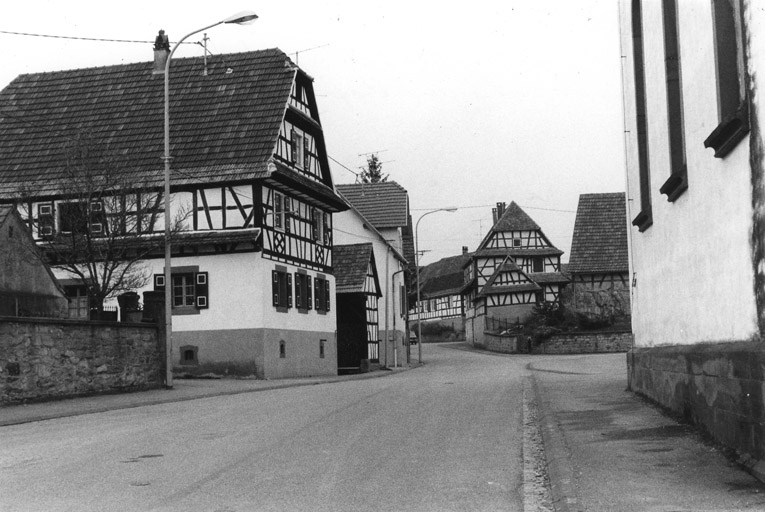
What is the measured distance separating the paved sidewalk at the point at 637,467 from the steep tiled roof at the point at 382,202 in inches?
1988

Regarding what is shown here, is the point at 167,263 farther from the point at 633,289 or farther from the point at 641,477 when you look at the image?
the point at 641,477

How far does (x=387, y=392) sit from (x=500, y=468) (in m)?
13.1

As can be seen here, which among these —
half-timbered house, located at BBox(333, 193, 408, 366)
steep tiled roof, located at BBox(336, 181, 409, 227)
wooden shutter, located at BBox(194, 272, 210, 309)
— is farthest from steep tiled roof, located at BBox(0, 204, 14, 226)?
steep tiled roof, located at BBox(336, 181, 409, 227)

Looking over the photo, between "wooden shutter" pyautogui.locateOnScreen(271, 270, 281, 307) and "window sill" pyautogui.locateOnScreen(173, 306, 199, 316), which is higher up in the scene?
"wooden shutter" pyautogui.locateOnScreen(271, 270, 281, 307)

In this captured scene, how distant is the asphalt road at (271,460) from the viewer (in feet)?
26.7

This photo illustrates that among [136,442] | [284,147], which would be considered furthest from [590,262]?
[136,442]

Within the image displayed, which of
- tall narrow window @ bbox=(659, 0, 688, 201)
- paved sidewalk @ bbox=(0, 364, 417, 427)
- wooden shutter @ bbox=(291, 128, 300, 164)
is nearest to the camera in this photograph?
tall narrow window @ bbox=(659, 0, 688, 201)

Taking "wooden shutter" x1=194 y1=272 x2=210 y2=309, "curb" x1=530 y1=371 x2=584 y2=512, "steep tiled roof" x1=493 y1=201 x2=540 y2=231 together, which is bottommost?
"curb" x1=530 y1=371 x2=584 y2=512

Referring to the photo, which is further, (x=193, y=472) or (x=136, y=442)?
(x=136, y=442)

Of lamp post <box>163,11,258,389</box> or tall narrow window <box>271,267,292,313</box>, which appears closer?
lamp post <box>163,11,258,389</box>

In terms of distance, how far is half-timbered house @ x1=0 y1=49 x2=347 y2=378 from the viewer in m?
34.3

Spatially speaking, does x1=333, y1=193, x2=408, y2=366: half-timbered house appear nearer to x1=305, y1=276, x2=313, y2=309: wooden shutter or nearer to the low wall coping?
x1=305, y1=276, x2=313, y2=309: wooden shutter

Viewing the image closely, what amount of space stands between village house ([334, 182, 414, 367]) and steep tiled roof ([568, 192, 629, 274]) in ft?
38.0

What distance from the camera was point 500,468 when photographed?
9.84 meters
